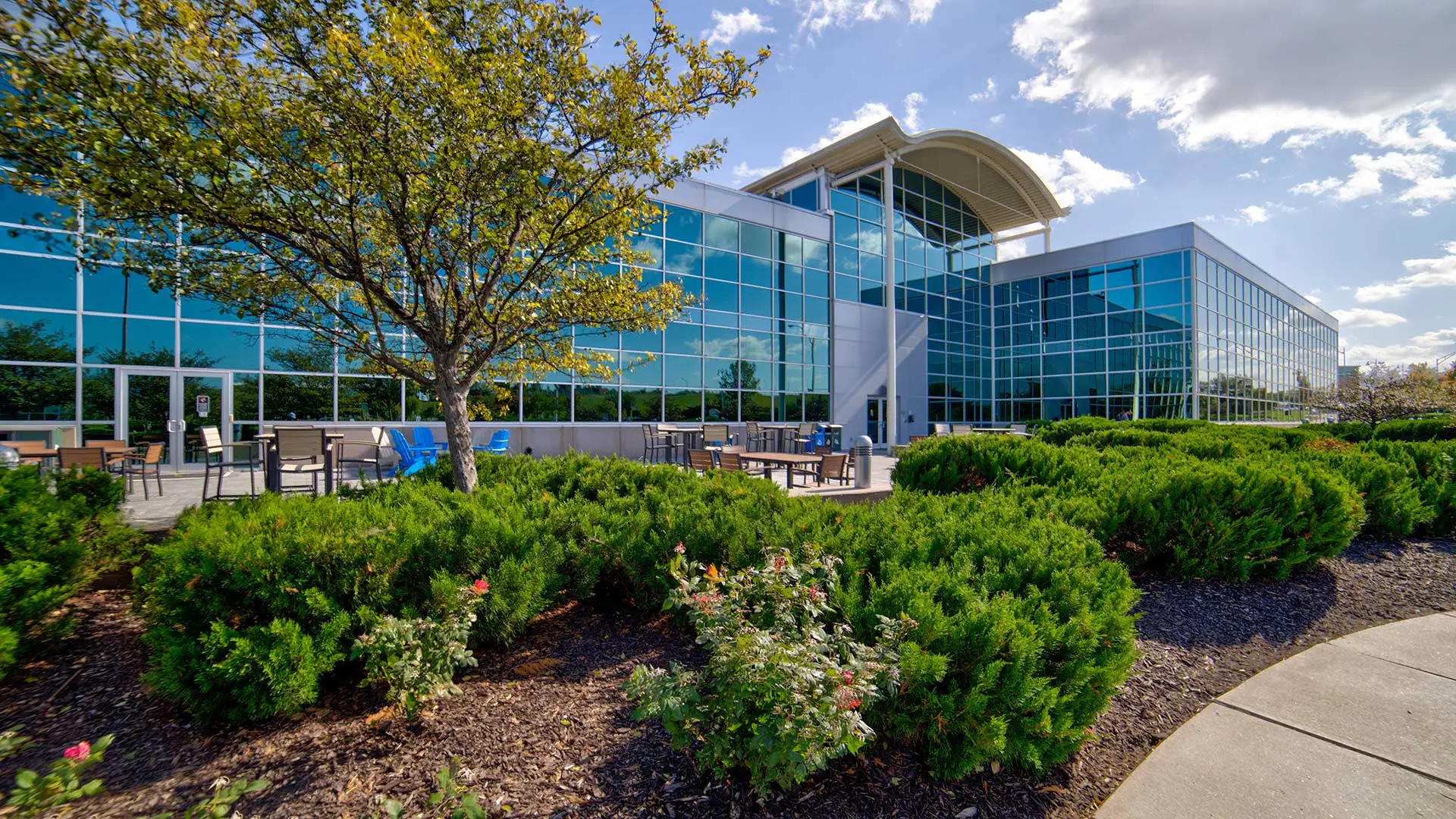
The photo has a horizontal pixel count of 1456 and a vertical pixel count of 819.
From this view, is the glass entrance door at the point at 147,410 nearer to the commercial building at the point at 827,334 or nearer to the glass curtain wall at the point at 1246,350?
the commercial building at the point at 827,334

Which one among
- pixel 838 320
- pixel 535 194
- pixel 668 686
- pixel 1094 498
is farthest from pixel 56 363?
pixel 838 320

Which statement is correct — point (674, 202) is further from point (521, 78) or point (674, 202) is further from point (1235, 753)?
point (1235, 753)

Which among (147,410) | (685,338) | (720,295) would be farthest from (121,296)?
(720,295)

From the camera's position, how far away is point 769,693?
6.81 ft

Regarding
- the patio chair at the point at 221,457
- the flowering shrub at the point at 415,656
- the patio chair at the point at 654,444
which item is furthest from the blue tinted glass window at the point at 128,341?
the flowering shrub at the point at 415,656

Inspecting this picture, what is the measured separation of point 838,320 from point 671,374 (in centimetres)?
830

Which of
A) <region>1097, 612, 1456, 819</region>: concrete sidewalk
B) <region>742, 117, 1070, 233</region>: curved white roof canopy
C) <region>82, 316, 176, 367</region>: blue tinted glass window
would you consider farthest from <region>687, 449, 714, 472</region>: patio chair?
<region>742, 117, 1070, 233</region>: curved white roof canopy

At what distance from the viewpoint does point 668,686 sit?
2.16m

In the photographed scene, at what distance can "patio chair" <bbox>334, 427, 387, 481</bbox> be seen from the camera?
9391 millimetres

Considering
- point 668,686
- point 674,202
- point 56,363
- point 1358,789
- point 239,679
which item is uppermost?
point 674,202

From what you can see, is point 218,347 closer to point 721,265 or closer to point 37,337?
point 37,337

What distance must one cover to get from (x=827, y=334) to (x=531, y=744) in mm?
22277

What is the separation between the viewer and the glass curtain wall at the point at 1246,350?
2588 centimetres

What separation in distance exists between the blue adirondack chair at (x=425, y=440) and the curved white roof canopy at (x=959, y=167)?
17.8m
